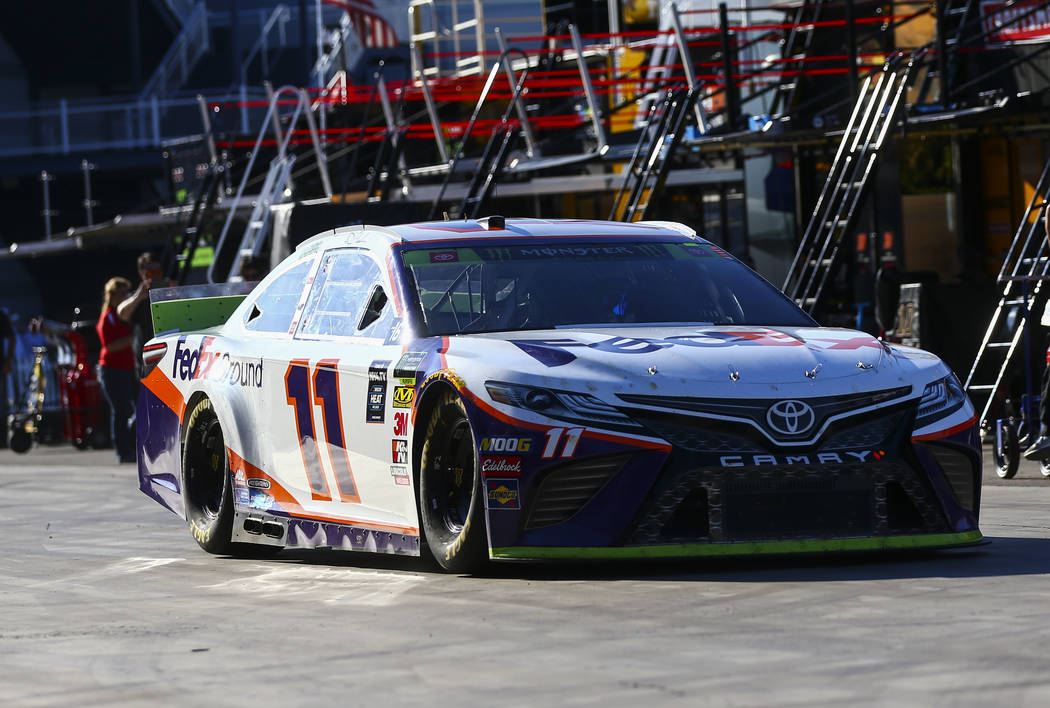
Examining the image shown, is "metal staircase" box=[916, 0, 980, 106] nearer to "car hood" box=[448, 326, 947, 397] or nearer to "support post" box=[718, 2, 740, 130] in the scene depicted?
"support post" box=[718, 2, 740, 130]

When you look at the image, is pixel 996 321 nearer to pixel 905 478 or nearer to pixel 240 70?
pixel 905 478

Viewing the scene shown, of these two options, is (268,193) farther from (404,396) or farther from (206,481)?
(404,396)

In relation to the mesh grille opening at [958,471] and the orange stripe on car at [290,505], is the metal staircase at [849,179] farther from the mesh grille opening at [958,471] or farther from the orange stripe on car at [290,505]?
the mesh grille opening at [958,471]

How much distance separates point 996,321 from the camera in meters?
14.2

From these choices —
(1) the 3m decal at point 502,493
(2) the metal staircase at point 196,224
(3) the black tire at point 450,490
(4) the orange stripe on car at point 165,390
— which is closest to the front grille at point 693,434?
(1) the 3m decal at point 502,493

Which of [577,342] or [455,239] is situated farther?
[455,239]

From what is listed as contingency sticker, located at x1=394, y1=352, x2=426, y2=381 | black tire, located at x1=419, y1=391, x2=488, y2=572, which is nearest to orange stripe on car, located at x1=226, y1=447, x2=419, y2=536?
black tire, located at x1=419, y1=391, x2=488, y2=572

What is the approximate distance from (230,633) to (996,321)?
8802mm

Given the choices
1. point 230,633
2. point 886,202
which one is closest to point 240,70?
point 886,202

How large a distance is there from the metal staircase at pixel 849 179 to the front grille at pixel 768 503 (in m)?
9.33

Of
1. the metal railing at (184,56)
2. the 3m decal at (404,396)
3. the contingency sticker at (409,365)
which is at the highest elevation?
the metal railing at (184,56)

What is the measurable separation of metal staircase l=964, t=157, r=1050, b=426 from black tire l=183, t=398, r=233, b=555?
18.1 ft

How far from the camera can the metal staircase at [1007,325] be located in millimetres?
13602

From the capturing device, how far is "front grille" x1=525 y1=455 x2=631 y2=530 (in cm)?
711
